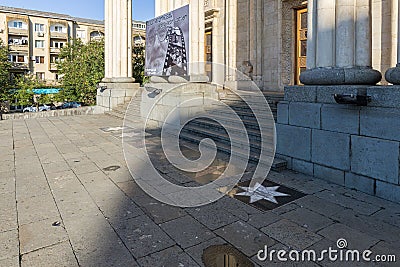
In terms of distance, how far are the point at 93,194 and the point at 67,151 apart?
3.49 metres

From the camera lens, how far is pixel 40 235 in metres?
3.58

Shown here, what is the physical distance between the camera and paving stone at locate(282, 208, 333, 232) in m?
3.77

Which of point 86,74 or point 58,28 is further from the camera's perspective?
point 58,28

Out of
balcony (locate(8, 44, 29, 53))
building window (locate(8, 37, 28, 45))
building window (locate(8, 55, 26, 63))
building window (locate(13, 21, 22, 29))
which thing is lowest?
building window (locate(8, 55, 26, 63))

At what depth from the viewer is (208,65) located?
16203mm

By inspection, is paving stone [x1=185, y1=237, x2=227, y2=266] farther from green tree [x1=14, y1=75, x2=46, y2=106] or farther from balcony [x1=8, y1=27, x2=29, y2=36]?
balcony [x1=8, y1=27, x2=29, y2=36]

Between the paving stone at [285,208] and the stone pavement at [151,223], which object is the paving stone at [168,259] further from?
the paving stone at [285,208]

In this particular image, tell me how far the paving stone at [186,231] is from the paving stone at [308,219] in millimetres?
1117

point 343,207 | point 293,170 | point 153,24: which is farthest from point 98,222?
point 153,24

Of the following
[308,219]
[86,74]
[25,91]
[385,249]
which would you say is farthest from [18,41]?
[385,249]

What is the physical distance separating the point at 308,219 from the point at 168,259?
188cm

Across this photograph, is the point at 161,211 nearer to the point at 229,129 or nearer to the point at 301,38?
the point at 229,129

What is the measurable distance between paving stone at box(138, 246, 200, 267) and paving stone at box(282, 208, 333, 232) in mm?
1525

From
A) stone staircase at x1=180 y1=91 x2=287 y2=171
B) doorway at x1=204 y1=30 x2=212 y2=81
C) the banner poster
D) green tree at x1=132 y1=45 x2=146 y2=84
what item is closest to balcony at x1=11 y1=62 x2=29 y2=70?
green tree at x1=132 y1=45 x2=146 y2=84
